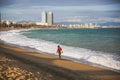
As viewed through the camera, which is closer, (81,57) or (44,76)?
(44,76)

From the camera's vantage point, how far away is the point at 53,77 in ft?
19.8

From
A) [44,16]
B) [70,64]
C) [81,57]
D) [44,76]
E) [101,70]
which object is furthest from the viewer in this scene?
[44,16]

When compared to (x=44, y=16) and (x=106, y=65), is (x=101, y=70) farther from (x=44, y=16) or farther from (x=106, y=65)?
(x=44, y=16)

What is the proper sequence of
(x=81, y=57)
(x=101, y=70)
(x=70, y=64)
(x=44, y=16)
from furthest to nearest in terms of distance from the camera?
(x=44, y=16) → (x=81, y=57) → (x=70, y=64) → (x=101, y=70)

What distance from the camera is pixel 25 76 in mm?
5703

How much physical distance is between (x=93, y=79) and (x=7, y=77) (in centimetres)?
233

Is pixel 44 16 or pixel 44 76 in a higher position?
pixel 44 16

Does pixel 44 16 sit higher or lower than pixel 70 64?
higher

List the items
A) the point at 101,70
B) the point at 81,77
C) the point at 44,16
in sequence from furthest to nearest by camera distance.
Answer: the point at 44,16
the point at 101,70
the point at 81,77

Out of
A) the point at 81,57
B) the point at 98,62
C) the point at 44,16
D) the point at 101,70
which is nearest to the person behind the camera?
the point at 101,70

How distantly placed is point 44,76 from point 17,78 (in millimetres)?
811

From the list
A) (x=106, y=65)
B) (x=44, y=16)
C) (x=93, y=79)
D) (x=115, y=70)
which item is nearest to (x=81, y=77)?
(x=93, y=79)

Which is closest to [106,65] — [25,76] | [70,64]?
[70,64]

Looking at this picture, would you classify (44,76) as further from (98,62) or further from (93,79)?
(98,62)
